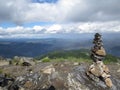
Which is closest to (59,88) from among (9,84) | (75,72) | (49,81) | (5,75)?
(49,81)

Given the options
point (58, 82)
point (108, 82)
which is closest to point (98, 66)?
point (108, 82)

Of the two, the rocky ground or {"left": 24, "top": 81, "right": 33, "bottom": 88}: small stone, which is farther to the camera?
{"left": 24, "top": 81, "right": 33, "bottom": 88}: small stone

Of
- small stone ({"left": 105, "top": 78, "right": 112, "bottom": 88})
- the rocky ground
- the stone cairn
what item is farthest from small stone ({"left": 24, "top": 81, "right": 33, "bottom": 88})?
small stone ({"left": 105, "top": 78, "right": 112, "bottom": 88})

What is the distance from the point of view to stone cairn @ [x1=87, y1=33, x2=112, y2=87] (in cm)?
4494

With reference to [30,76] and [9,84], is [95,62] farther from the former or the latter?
[9,84]

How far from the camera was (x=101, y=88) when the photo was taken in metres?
44.0

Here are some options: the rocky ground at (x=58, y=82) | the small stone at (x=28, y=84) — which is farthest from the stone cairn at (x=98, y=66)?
the small stone at (x=28, y=84)

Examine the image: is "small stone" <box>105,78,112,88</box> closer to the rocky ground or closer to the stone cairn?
the stone cairn

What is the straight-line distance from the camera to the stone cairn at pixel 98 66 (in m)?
44.9

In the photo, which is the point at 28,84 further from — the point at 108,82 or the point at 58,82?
the point at 108,82

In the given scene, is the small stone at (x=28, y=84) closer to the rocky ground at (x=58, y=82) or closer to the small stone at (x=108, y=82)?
the rocky ground at (x=58, y=82)

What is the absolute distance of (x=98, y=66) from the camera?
149 feet

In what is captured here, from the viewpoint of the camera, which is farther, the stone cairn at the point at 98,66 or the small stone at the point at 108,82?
the stone cairn at the point at 98,66

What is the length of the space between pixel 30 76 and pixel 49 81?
185 inches
